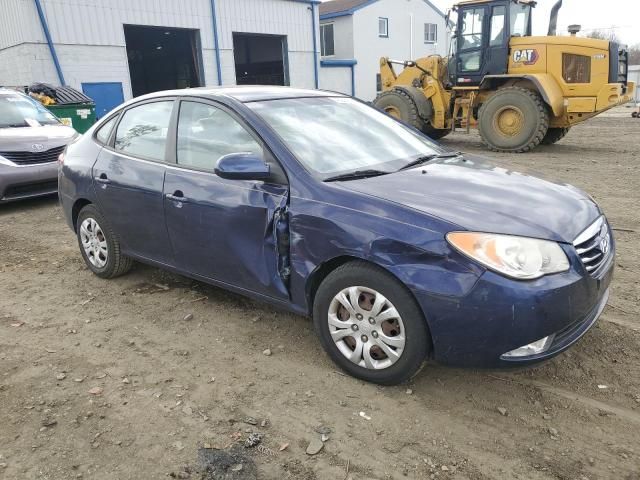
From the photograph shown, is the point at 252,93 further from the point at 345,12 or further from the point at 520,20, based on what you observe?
the point at 345,12

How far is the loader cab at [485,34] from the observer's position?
36.4 feet

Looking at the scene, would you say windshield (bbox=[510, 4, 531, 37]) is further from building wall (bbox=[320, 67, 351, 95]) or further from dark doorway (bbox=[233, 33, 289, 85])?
dark doorway (bbox=[233, 33, 289, 85])

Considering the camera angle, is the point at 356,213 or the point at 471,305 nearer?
the point at 471,305

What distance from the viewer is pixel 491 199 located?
2.86 meters

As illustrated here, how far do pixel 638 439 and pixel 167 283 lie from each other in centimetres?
360

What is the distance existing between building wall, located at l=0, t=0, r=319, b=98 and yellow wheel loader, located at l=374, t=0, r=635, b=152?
31.3 feet

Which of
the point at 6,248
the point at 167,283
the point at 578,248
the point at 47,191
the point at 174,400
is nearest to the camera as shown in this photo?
the point at 578,248

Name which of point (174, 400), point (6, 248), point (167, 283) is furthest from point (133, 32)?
point (174, 400)

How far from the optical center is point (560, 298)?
251 cm

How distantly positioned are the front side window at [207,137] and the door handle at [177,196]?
21 centimetres

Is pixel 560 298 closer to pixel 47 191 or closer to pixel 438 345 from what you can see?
pixel 438 345

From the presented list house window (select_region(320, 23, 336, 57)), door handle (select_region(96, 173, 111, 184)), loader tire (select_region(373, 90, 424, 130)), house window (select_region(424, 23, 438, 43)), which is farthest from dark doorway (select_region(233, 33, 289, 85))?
door handle (select_region(96, 173, 111, 184))

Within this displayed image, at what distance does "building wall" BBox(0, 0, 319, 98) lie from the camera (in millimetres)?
15133

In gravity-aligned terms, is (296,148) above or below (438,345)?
above
